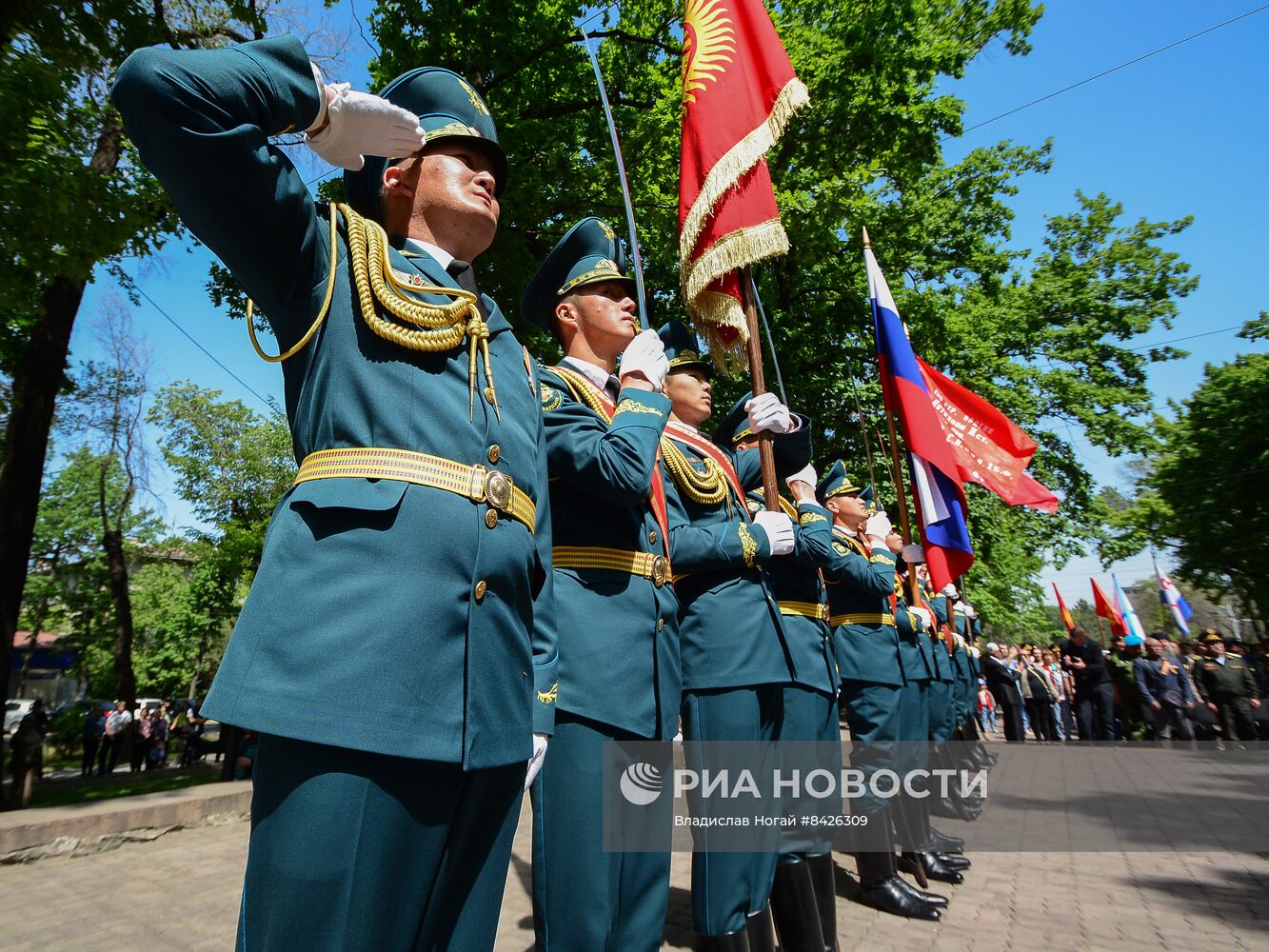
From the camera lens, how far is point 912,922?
13.8ft

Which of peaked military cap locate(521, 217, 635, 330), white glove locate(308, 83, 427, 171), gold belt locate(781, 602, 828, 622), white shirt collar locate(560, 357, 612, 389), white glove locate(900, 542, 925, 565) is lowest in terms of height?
gold belt locate(781, 602, 828, 622)

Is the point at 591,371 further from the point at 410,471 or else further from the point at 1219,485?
the point at 1219,485

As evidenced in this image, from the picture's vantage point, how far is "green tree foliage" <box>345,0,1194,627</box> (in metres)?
9.85

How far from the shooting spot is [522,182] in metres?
9.34

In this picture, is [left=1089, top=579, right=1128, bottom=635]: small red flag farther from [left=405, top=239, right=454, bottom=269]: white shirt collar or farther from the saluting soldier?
[left=405, top=239, right=454, bottom=269]: white shirt collar

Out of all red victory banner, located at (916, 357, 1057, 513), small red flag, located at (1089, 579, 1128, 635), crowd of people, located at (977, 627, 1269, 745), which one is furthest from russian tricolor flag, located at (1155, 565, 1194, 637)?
red victory banner, located at (916, 357, 1057, 513)

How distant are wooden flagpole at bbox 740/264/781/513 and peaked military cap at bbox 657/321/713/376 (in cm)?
24

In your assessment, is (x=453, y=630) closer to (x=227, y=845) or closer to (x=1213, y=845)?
(x=227, y=845)

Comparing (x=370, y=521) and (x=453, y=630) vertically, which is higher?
(x=370, y=521)

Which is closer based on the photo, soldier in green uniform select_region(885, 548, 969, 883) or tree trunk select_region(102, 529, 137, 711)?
soldier in green uniform select_region(885, 548, 969, 883)

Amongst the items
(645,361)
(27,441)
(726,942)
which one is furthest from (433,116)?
(27,441)

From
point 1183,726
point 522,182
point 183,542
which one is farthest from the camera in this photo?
point 183,542

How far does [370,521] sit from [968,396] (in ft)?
23.1

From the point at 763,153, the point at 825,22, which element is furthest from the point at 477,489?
the point at 825,22
